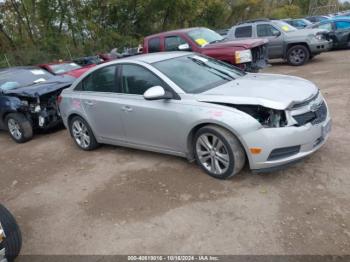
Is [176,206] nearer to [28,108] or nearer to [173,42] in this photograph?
[28,108]

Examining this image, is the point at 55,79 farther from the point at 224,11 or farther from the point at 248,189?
the point at 224,11

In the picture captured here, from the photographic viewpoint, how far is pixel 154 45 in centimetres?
1123

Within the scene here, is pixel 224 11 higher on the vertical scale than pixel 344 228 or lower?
higher

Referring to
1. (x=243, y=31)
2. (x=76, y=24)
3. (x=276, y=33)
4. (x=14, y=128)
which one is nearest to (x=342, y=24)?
(x=276, y=33)

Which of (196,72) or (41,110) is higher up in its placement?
(196,72)

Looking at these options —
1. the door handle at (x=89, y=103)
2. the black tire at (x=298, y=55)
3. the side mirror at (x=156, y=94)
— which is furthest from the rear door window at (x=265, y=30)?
the side mirror at (x=156, y=94)

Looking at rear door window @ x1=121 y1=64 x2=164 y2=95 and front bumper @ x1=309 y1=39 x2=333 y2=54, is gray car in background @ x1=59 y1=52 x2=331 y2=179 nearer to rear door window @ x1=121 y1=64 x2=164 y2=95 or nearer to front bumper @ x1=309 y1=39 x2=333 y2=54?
rear door window @ x1=121 y1=64 x2=164 y2=95

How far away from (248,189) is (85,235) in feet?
6.20

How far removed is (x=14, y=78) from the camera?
890 cm

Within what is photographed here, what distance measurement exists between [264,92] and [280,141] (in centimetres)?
67

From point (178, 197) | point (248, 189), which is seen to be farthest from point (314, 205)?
point (178, 197)

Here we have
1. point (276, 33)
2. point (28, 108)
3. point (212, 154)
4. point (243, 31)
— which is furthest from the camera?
point (243, 31)

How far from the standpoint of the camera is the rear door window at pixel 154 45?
11.1m

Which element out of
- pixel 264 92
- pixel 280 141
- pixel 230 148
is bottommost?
pixel 230 148
